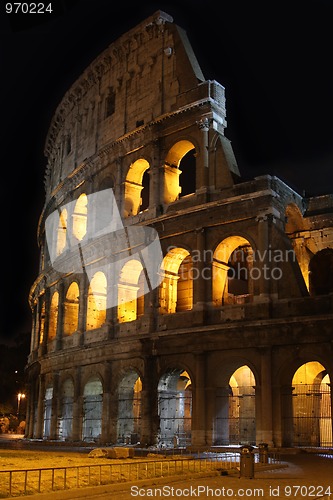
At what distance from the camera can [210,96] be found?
82.2 ft

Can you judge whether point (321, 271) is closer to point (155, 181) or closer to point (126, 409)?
point (155, 181)

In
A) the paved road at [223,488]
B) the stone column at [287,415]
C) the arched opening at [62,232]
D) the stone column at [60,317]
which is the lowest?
the paved road at [223,488]

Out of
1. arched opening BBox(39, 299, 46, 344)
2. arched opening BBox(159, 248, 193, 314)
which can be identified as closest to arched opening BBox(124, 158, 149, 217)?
arched opening BBox(159, 248, 193, 314)

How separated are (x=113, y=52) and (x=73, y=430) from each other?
1720 cm

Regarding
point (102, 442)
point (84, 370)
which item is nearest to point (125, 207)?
point (84, 370)

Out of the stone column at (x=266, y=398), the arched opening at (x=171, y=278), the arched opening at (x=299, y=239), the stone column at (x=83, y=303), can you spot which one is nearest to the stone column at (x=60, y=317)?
the stone column at (x=83, y=303)

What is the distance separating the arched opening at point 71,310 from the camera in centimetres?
3084

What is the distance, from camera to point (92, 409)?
27.9 m

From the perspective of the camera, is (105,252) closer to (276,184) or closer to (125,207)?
(125,207)

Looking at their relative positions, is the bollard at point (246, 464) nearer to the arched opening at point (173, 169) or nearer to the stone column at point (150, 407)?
the stone column at point (150, 407)

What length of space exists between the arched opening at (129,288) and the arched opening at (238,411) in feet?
16.7

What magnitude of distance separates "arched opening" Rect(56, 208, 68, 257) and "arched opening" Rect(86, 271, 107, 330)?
206 inches

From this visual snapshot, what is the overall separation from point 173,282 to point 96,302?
15.7 ft

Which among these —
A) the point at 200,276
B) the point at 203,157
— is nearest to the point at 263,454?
the point at 200,276
